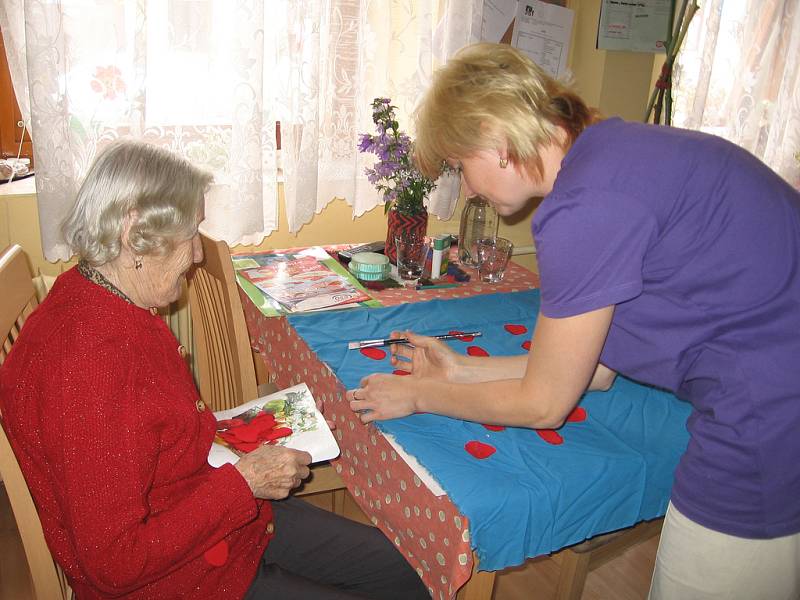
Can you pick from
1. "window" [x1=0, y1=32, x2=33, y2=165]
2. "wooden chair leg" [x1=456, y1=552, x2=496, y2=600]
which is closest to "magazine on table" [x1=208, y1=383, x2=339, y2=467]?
"wooden chair leg" [x1=456, y1=552, x2=496, y2=600]

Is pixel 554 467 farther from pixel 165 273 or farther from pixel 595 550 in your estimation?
pixel 165 273

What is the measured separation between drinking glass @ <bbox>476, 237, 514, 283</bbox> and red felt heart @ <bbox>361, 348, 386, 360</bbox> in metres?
0.61

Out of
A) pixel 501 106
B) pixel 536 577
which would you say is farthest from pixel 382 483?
pixel 536 577

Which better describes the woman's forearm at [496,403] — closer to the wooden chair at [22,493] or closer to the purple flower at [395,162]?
the wooden chair at [22,493]

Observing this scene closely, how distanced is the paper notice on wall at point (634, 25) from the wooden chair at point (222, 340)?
6.17 ft

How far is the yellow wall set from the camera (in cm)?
243

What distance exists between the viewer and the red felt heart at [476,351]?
1509mm

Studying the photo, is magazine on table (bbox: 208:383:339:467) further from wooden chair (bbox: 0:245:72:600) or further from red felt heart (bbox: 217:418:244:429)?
wooden chair (bbox: 0:245:72:600)

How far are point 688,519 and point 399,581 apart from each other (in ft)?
2.11

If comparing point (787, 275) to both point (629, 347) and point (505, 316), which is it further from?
point (505, 316)

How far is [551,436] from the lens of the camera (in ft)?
3.95

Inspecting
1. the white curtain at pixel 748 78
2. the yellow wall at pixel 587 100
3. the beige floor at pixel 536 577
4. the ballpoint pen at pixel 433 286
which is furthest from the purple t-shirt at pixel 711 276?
the white curtain at pixel 748 78

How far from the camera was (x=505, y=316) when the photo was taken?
1.75 metres

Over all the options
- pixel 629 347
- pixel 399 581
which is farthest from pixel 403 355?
pixel 629 347
